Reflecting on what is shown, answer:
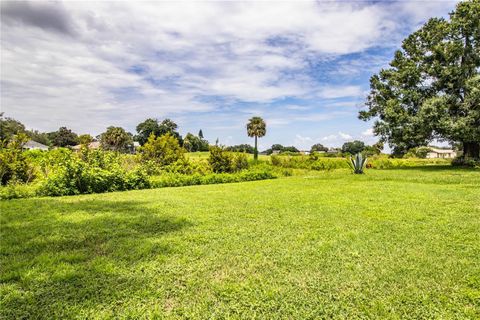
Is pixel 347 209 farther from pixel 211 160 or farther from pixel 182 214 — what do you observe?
pixel 211 160

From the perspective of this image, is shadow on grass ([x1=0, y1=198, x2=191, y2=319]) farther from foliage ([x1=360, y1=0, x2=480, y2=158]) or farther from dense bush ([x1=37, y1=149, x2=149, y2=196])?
foliage ([x1=360, y1=0, x2=480, y2=158])

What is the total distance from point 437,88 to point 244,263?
22537mm

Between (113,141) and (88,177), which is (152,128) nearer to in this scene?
(113,141)

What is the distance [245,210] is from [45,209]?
485cm

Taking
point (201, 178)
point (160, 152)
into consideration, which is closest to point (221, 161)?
point (160, 152)

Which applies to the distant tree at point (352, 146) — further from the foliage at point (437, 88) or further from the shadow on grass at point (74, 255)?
the shadow on grass at point (74, 255)

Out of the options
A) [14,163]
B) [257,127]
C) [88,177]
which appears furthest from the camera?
[257,127]

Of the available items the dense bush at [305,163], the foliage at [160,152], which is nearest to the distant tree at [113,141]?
the foliage at [160,152]

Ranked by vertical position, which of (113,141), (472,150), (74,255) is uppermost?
(113,141)

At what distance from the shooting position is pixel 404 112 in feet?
68.7

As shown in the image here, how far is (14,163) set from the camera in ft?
39.5

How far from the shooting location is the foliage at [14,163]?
11.8 meters

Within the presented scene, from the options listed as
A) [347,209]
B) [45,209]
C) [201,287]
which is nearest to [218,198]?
[347,209]

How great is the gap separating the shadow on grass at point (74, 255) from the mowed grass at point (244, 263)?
19 mm
